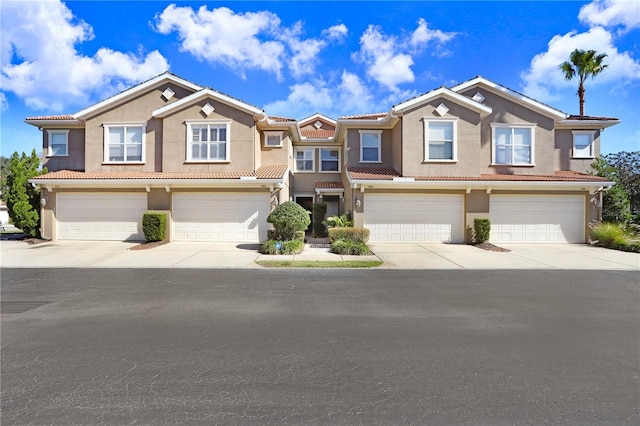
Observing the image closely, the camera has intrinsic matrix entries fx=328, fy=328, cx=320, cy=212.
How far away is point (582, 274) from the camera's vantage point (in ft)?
29.4

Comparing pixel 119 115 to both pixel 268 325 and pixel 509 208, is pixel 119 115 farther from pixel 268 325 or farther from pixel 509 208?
pixel 509 208

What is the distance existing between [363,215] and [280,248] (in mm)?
4759

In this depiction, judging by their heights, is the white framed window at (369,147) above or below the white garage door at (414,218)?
above

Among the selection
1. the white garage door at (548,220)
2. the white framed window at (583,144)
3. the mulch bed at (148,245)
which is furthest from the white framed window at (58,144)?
the white framed window at (583,144)

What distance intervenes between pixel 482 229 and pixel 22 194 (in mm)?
21307

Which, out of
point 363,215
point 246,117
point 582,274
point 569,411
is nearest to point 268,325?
point 569,411

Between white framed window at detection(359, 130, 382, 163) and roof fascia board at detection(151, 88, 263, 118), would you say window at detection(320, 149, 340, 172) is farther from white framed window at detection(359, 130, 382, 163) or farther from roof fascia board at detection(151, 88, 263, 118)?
roof fascia board at detection(151, 88, 263, 118)

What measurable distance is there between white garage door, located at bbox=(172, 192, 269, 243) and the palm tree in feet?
68.9

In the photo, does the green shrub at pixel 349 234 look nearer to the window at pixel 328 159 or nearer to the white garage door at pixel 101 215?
the window at pixel 328 159

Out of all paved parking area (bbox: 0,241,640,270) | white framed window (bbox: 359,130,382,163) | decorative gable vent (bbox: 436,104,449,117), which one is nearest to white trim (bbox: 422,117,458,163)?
decorative gable vent (bbox: 436,104,449,117)

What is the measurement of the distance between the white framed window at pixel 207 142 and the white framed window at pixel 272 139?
297cm

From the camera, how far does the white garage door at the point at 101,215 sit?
15602 millimetres

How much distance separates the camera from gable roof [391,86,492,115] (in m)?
15.4

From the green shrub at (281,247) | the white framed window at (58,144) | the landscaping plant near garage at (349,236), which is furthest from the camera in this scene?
the white framed window at (58,144)
